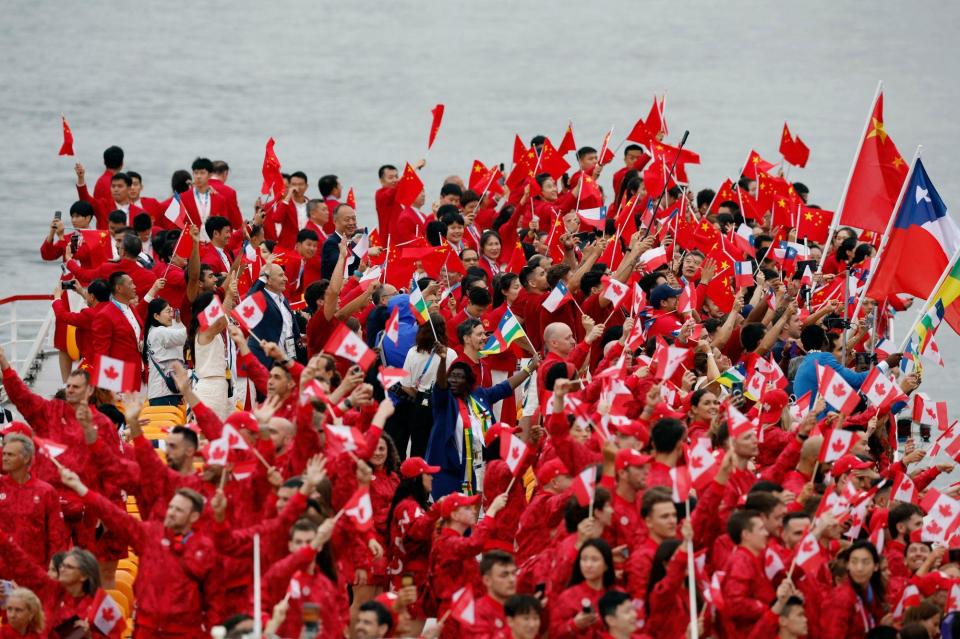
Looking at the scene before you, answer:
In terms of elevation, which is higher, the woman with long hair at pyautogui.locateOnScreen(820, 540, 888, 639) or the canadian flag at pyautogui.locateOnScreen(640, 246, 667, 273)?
the canadian flag at pyautogui.locateOnScreen(640, 246, 667, 273)

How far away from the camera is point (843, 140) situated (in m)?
36.1

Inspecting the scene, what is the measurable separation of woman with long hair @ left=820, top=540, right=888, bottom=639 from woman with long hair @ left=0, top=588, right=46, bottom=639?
156 inches

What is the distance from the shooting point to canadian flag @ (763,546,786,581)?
961 cm

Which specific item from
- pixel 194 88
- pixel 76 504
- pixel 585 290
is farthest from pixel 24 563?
pixel 194 88

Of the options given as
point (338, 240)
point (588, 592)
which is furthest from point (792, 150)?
point (588, 592)

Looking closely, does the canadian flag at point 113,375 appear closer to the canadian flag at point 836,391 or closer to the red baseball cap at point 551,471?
the red baseball cap at point 551,471

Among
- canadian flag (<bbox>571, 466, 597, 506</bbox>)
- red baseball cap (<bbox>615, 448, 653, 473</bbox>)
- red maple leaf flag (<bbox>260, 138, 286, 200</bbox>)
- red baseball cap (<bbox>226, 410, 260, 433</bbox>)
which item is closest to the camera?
canadian flag (<bbox>571, 466, 597, 506</bbox>)

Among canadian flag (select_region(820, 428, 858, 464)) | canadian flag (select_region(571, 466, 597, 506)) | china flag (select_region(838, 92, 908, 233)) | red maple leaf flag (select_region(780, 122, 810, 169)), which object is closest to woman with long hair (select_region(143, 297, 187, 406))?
canadian flag (select_region(571, 466, 597, 506))

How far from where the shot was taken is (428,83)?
44.2 meters

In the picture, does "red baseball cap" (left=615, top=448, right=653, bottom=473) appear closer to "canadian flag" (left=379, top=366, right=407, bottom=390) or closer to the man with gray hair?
"canadian flag" (left=379, top=366, right=407, bottom=390)

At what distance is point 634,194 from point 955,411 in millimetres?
3968

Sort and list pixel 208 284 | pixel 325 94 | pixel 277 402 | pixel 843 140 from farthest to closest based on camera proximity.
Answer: pixel 325 94 → pixel 843 140 → pixel 208 284 → pixel 277 402

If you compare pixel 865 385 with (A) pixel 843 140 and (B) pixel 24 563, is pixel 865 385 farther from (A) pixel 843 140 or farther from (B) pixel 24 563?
(A) pixel 843 140

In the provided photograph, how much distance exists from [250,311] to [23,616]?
3638 millimetres
